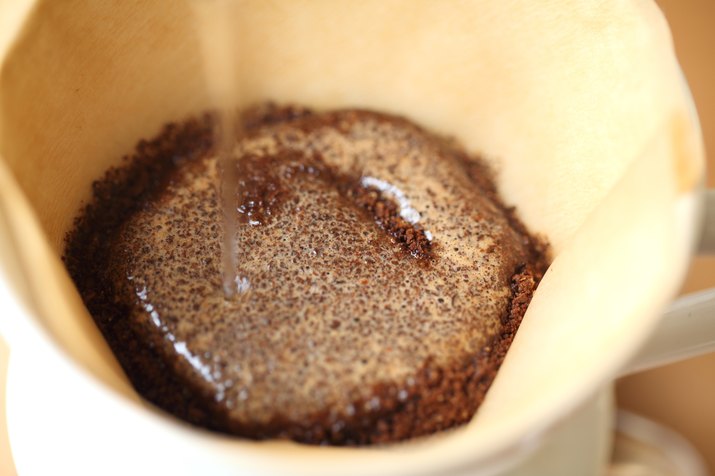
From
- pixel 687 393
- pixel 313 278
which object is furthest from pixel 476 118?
pixel 687 393

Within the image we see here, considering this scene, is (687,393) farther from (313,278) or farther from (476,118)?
(313,278)

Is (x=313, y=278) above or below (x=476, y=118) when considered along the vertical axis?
below

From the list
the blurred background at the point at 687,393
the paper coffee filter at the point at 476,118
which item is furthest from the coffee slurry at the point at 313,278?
the blurred background at the point at 687,393

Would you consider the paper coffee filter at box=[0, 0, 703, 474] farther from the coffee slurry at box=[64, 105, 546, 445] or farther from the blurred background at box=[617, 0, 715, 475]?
the blurred background at box=[617, 0, 715, 475]

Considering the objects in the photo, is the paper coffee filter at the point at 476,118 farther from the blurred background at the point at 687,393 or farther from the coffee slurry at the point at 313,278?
the blurred background at the point at 687,393

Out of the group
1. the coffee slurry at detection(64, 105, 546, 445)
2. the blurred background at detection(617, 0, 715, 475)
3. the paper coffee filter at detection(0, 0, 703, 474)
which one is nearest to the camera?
the paper coffee filter at detection(0, 0, 703, 474)

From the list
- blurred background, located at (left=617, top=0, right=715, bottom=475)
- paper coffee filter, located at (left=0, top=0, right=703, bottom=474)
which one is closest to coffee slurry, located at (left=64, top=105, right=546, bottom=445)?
paper coffee filter, located at (left=0, top=0, right=703, bottom=474)
